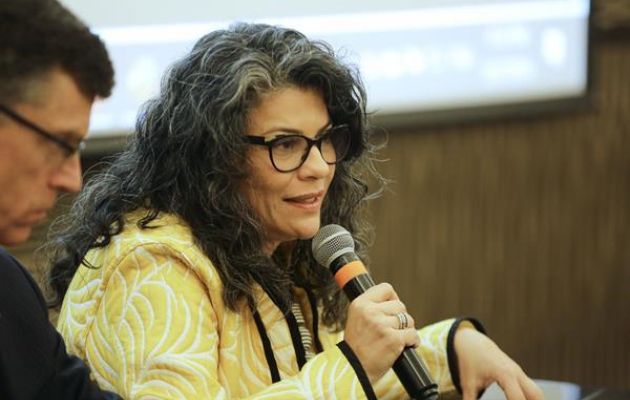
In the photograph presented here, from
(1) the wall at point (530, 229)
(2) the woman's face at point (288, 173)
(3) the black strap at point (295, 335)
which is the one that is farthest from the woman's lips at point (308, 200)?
(1) the wall at point (530, 229)

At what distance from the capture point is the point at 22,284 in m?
1.53

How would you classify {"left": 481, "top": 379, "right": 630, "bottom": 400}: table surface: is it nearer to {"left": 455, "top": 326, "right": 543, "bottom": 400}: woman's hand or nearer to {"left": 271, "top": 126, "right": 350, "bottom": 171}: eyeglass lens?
{"left": 455, "top": 326, "right": 543, "bottom": 400}: woman's hand

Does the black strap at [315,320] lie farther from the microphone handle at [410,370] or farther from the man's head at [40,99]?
the man's head at [40,99]

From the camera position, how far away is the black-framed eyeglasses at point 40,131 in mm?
1213

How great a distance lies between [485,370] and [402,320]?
1.06 feet

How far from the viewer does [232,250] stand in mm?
1830

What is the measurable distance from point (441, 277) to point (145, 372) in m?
2.60

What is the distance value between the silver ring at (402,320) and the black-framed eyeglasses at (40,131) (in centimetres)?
62

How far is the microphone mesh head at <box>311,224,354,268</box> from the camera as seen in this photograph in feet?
5.88

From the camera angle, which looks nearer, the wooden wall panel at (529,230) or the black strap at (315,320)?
the black strap at (315,320)

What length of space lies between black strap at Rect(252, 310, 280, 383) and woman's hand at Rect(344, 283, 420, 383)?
0.61 feet

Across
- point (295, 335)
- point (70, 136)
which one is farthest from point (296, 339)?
point (70, 136)

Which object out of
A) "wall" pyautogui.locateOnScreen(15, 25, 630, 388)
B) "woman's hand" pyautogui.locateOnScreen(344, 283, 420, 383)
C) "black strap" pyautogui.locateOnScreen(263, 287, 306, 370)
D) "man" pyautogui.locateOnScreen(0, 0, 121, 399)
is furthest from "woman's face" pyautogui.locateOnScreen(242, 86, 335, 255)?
"wall" pyautogui.locateOnScreen(15, 25, 630, 388)

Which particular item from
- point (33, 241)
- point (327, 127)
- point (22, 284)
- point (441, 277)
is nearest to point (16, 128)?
point (22, 284)
